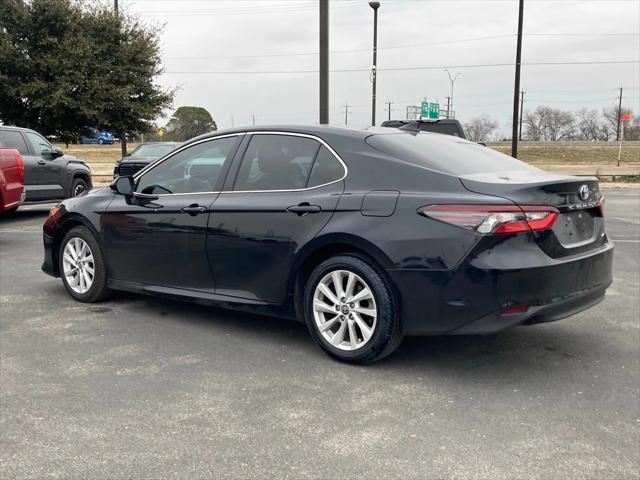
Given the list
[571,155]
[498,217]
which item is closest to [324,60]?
[498,217]

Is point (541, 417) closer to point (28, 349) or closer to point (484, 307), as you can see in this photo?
point (484, 307)

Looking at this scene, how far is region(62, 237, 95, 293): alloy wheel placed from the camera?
5781 mm

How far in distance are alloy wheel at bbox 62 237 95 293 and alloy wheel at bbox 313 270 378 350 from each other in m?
2.46

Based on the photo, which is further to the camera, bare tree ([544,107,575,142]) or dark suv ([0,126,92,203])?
bare tree ([544,107,575,142])

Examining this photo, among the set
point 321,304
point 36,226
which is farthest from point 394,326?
point 36,226

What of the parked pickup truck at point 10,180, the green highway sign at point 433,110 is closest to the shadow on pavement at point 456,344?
the parked pickup truck at point 10,180

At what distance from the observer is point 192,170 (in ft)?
17.3

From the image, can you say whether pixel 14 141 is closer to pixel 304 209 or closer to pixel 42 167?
pixel 42 167

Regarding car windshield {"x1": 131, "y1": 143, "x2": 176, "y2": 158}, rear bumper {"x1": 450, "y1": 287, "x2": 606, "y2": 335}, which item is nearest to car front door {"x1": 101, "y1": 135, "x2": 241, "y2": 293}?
rear bumper {"x1": 450, "y1": 287, "x2": 606, "y2": 335}

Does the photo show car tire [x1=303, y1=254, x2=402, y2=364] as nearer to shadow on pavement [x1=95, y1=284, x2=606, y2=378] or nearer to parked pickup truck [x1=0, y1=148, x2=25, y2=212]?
shadow on pavement [x1=95, y1=284, x2=606, y2=378]

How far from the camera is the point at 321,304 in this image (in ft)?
14.1

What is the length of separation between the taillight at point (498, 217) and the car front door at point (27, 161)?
33.5ft

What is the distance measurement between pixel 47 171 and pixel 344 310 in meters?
10.1

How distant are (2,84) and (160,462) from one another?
22197 mm
